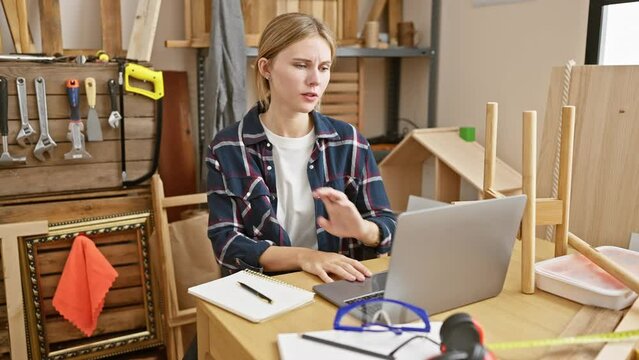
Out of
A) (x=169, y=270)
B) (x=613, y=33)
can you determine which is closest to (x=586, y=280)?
(x=613, y=33)

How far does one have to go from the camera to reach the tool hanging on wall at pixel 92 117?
2.18 meters

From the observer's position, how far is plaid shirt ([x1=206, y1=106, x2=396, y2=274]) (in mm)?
1484

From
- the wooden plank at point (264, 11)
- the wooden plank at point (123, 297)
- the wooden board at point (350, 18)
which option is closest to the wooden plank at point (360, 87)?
the wooden board at point (350, 18)

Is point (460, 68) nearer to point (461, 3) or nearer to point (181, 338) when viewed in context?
point (461, 3)

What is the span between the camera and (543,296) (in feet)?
3.85

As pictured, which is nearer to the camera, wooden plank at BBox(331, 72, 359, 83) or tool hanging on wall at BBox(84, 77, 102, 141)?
tool hanging on wall at BBox(84, 77, 102, 141)

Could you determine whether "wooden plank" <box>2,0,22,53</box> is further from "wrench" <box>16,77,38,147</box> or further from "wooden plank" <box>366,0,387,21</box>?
"wooden plank" <box>366,0,387,21</box>

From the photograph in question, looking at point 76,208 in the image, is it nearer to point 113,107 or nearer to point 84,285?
point 84,285

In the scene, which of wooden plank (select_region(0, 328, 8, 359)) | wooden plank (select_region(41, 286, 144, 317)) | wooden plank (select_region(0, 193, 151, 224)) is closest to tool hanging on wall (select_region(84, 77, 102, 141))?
wooden plank (select_region(0, 193, 151, 224))

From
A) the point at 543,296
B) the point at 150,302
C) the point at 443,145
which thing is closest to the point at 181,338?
the point at 150,302

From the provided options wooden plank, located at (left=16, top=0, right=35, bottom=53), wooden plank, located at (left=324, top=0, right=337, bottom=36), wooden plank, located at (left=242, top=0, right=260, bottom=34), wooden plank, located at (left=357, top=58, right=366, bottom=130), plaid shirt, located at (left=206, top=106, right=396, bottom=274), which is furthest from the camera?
wooden plank, located at (left=357, top=58, right=366, bottom=130)

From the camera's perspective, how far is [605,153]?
5.34 feet

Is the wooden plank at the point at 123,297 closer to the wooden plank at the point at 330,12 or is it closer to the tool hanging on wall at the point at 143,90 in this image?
the tool hanging on wall at the point at 143,90

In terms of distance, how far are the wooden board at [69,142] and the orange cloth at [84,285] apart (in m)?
0.23
